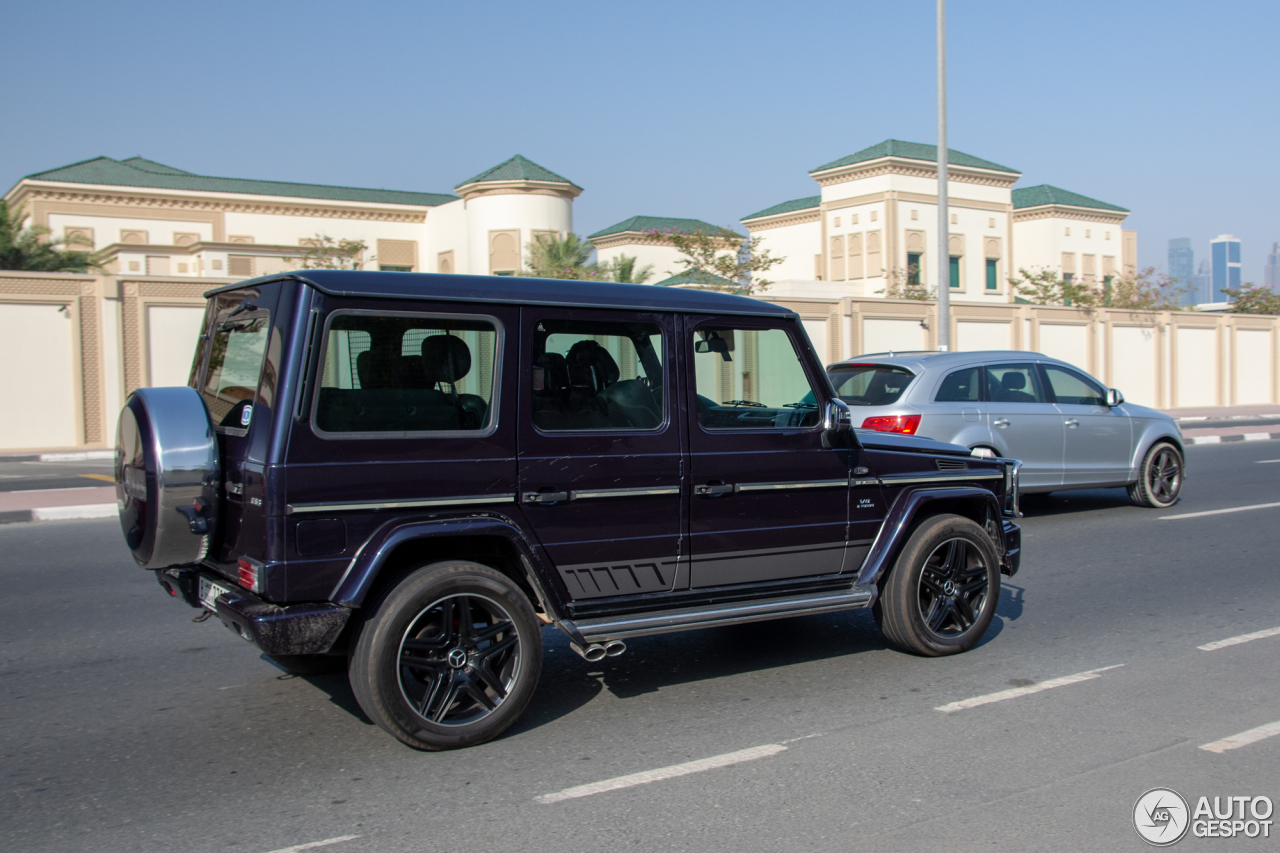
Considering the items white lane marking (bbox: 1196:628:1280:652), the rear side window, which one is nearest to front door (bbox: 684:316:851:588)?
white lane marking (bbox: 1196:628:1280:652)

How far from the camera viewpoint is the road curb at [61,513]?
37.4 ft

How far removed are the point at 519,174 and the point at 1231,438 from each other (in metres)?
28.4

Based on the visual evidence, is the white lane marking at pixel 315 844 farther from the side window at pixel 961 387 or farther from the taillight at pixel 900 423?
the side window at pixel 961 387

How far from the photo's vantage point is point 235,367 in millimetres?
4566

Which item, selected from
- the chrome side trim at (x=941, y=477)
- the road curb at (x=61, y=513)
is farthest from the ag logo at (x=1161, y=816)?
the road curb at (x=61, y=513)

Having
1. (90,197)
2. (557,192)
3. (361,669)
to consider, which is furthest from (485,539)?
(90,197)

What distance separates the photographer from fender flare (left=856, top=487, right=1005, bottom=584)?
17.6 ft

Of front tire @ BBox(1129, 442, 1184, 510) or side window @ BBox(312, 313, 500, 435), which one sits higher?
side window @ BBox(312, 313, 500, 435)

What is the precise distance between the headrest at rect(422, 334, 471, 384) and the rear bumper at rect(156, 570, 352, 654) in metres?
1.01

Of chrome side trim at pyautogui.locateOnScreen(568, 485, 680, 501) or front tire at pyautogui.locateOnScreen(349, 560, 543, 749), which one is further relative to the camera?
chrome side trim at pyautogui.locateOnScreen(568, 485, 680, 501)

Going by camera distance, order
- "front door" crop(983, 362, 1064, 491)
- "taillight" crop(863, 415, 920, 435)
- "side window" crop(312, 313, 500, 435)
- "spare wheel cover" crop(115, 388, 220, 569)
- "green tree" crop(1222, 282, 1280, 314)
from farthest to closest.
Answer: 1. "green tree" crop(1222, 282, 1280, 314)
2. "front door" crop(983, 362, 1064, 491)
3. "taillight" crop(863, 415, 920, 435)
4. "spare wheel cover" crop(115, 388, 220, 569)
5. "side window" crop(312, 313, 500, 435)

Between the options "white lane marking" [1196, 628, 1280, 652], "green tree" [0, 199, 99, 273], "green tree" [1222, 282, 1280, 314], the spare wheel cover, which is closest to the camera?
the spare wheel cover

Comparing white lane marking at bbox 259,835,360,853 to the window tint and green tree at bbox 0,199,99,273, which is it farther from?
green tree at bbox 0,199,99,273

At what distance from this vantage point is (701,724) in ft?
15.4
